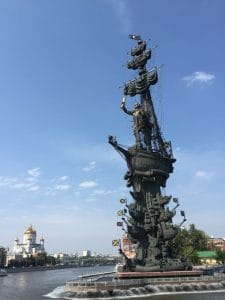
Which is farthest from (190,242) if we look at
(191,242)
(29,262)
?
(29,262)

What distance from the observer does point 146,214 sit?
194 feet

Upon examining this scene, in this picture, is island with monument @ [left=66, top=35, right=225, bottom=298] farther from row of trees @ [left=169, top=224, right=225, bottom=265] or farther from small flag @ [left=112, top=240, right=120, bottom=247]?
row of trees @ [left=169, top=224, right=225, bottom=265]

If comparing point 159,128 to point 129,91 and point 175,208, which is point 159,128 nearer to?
point 129,91

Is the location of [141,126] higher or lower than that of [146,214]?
higher

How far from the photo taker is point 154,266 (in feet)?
179

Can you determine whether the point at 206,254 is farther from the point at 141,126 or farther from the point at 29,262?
the point at 29,262

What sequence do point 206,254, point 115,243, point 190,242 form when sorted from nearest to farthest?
point 115,243
point 190,242
point 206,254

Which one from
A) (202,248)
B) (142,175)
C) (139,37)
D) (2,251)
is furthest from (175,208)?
(2,251)

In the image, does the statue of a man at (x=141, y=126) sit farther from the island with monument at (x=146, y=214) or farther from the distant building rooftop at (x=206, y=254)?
the distant building rooftop at (x=206, y=254)

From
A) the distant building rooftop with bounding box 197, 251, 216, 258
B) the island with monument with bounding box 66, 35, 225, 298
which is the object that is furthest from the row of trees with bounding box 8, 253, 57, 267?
the island with monument with bounding box 66, 35, 225, 298

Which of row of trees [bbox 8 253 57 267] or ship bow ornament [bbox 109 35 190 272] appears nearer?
ship bow ornament [bbox 109 35 190 272]

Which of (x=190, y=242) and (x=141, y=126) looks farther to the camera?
(x=190, y=242)

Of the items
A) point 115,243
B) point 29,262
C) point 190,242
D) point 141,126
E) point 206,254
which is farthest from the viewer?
point 29,262

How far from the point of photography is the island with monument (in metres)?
48.7
